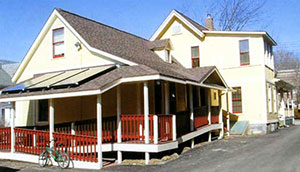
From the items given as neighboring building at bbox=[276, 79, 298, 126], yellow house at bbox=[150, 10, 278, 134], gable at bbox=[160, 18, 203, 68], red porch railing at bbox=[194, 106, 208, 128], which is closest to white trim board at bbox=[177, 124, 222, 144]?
red porch railing at bbox=[194, 106, 208, 128]

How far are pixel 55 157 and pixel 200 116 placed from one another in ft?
26.7

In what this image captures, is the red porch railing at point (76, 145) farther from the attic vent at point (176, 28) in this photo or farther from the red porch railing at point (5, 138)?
the attic vent at point (176, 28)

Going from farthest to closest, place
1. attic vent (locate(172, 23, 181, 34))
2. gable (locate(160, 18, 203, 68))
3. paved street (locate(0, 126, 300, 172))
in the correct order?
attic vent (locate(172, 23, 181, 34)) → gable (locate(160, 18, 203, 68)) → paved street (locate(0, 126, 300, 172))

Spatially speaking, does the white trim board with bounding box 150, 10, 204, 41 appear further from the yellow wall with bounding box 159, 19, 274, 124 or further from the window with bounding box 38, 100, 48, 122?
the window with bounding box 38, 100, 48, 122

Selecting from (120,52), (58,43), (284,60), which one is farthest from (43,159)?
(284,60)

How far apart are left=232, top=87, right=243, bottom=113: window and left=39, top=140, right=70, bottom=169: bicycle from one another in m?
13.8

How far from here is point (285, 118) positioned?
2788 cm

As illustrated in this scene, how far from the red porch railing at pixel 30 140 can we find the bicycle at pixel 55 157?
66 cm

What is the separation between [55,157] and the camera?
12.1 m

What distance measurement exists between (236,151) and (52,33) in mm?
11216

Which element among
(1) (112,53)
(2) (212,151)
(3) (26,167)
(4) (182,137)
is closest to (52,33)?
(1) (112,53)

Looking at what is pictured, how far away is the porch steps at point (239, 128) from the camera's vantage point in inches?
837

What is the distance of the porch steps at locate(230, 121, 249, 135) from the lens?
2125cm

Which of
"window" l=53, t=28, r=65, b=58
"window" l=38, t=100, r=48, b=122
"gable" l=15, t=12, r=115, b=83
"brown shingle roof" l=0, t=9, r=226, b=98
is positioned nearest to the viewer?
"brown shingle roof" l=0, t=9, r=226, b=98
